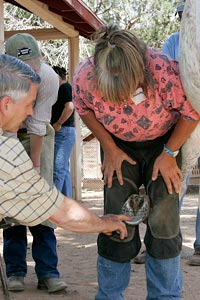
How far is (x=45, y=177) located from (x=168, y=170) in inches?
44.4

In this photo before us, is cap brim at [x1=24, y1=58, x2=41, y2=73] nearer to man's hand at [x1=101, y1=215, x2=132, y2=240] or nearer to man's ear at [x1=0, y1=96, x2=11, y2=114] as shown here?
man's hand at [x1=101, y1=215, x2=132, y2=240]

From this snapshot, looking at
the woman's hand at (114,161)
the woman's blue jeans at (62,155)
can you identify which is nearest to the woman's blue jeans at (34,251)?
the woman's hand at (114,161)

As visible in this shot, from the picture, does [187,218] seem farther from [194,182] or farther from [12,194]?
[12,194]

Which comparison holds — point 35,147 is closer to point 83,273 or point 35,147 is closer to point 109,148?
point 109,148

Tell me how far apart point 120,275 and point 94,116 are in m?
0.88

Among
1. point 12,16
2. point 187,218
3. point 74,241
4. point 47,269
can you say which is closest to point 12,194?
point 47,269

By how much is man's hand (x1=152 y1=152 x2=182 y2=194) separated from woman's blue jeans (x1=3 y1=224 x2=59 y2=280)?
4.00 ft

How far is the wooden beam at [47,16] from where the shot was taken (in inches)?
294

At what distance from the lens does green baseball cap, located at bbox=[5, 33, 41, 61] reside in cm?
402

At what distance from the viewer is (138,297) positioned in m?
4.36

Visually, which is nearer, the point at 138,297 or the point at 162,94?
the point at 162,94

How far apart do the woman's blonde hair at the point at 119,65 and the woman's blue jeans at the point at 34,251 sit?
1549mm

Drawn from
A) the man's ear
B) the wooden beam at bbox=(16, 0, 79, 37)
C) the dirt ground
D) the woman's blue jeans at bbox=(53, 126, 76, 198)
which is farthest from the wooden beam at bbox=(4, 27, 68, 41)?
the man's ear

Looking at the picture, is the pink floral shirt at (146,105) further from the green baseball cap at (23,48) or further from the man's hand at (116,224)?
the green baseball cap at (23,48)
